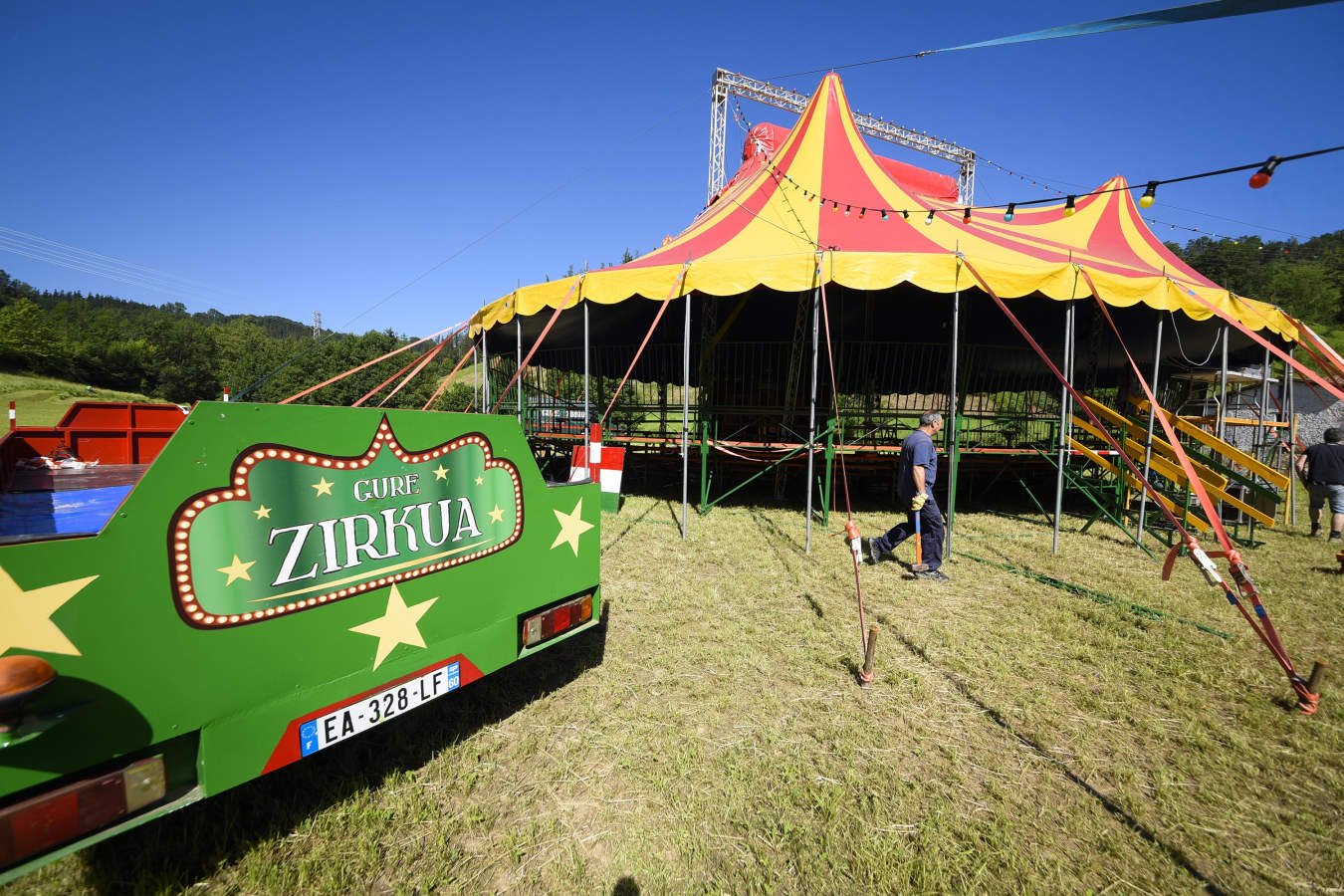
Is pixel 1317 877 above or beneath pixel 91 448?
beneath

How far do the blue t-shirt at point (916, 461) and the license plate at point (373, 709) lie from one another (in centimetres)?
421

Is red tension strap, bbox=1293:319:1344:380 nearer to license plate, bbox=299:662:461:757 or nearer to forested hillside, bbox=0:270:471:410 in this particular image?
license plate, bbox=299:662:461:757

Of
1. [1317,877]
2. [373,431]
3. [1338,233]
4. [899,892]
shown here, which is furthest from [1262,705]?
Answer: [1338,233]

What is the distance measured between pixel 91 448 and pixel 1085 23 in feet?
28.1

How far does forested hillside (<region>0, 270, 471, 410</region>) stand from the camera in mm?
53844

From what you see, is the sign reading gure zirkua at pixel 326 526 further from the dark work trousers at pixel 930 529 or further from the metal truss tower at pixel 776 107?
the metal truss tower at pixel 776 107

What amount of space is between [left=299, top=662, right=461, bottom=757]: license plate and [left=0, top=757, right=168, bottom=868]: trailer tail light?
1.23ft

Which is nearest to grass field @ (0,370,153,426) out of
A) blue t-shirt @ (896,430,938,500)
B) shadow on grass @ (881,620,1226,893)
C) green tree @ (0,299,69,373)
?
green tree @ (0,299,69,373)

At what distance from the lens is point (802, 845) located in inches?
81.7

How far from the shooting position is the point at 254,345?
7669 cm

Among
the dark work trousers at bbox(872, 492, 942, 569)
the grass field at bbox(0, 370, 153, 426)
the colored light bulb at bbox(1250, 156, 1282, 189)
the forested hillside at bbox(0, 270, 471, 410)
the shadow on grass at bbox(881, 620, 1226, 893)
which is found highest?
the forested hillside at bbox(0, 270, 471, 410)

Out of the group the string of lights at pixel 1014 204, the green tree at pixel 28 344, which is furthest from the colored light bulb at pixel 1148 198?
the green tree at pixel 28 344

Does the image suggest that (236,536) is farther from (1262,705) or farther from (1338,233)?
(1338,233)

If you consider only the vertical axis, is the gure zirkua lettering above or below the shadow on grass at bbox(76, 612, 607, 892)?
above
